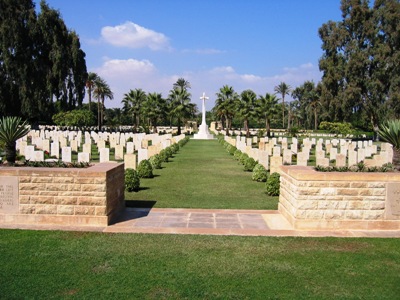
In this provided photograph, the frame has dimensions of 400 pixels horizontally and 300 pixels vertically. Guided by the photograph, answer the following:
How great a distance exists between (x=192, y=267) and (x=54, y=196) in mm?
3482

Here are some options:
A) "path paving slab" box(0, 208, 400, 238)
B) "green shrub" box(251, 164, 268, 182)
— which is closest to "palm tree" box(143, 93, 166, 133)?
"green shrub" box(251, 164, 268, 182)

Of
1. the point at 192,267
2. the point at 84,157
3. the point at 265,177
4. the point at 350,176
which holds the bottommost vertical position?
the point at 192,267

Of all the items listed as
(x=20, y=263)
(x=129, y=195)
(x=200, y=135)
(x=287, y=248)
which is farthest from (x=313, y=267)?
(x=200, y=135)

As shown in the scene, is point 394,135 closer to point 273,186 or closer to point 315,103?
point 273,186

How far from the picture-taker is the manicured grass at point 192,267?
4.81 meters

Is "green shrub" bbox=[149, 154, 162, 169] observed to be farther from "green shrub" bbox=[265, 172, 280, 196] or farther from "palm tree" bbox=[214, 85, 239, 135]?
"palm tree" bbox=[214, 85, 239, 135]

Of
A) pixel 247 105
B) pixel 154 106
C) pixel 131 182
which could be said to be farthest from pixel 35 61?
pixel 131 182

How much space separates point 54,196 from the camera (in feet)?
25.1

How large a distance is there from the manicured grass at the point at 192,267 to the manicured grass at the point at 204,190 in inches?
130

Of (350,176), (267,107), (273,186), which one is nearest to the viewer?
(350,176)

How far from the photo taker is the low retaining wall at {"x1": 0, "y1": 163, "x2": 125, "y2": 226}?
762cm

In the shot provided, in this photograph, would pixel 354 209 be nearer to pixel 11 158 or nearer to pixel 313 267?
pixel 313 267

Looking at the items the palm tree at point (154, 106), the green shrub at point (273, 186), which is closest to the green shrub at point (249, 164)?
the green shrub at point (273, 186)

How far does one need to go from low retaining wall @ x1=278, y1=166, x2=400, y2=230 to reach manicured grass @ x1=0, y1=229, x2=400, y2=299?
62cm
